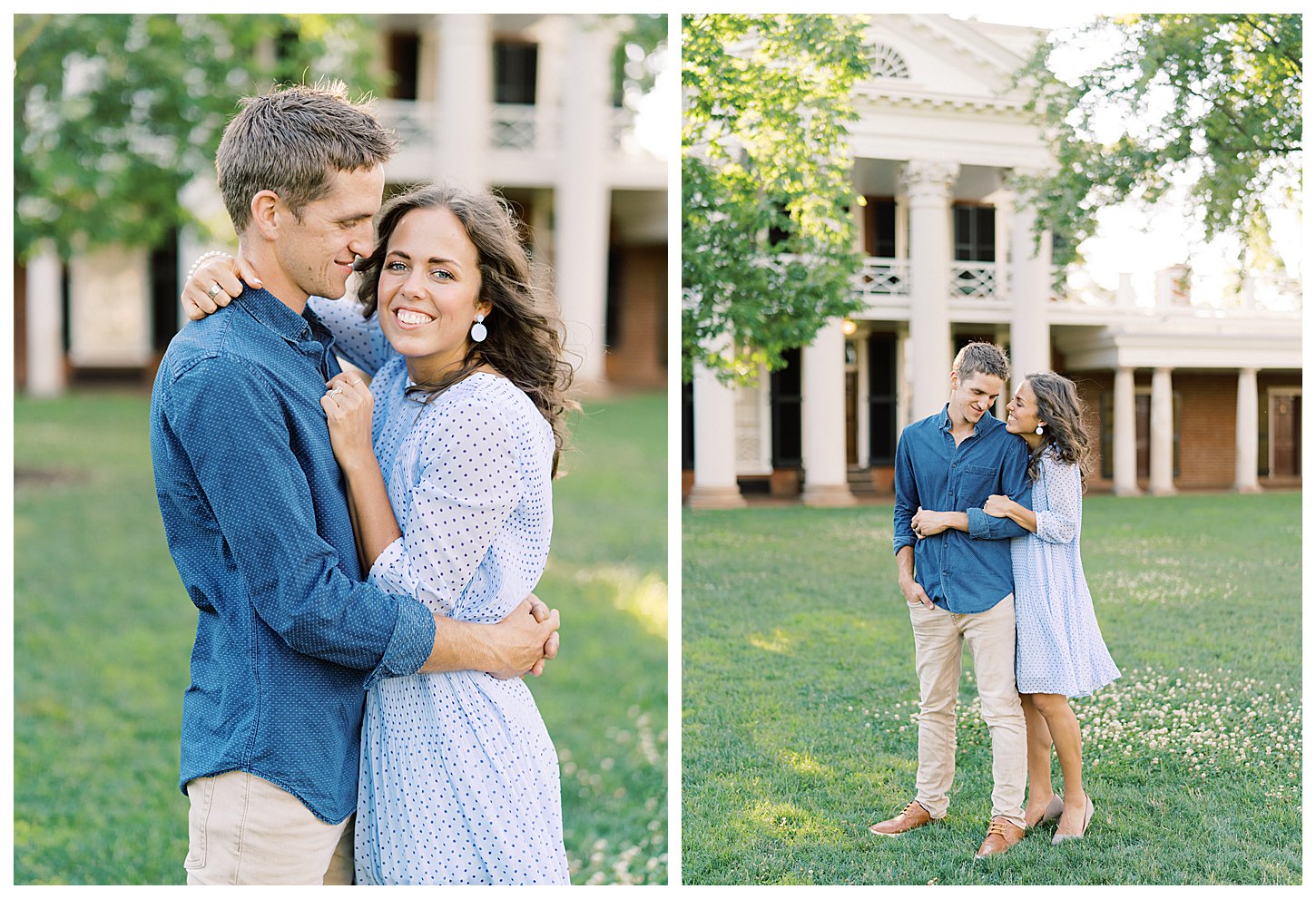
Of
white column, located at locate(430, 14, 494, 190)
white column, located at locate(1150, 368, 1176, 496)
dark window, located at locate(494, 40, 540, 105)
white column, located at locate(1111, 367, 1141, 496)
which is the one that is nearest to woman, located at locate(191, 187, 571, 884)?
white column, located at locate(1111, 367, 1141, 496)

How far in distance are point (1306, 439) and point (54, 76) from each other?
8539mm

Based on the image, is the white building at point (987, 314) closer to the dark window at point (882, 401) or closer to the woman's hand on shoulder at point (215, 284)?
the dark window at point (882, 401)

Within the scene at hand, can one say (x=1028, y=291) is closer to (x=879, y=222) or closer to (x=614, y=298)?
(x=879, y=222)

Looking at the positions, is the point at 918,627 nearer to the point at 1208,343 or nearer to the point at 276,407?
the point at 1208,343

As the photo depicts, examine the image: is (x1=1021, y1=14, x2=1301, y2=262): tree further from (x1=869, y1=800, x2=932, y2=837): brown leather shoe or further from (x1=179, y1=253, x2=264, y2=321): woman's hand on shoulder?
(x1=179, y1=253, x2=264, y2=321): woman's hand on shoulder

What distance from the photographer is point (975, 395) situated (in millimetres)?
2705

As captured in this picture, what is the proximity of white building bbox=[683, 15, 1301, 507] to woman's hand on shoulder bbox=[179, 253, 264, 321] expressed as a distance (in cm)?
166

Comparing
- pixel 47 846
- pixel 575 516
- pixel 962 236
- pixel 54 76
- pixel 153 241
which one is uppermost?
pixel 54 76

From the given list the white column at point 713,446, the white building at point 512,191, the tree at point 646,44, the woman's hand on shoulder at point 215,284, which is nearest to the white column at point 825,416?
the white column at point 713,446

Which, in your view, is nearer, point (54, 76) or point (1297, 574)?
point (1297, 574)

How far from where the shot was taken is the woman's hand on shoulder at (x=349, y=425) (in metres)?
1.91

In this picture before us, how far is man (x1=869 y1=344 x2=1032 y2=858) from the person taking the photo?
2.68 m

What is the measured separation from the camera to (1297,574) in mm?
3145

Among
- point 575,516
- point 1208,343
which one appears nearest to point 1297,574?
point 1208,343
